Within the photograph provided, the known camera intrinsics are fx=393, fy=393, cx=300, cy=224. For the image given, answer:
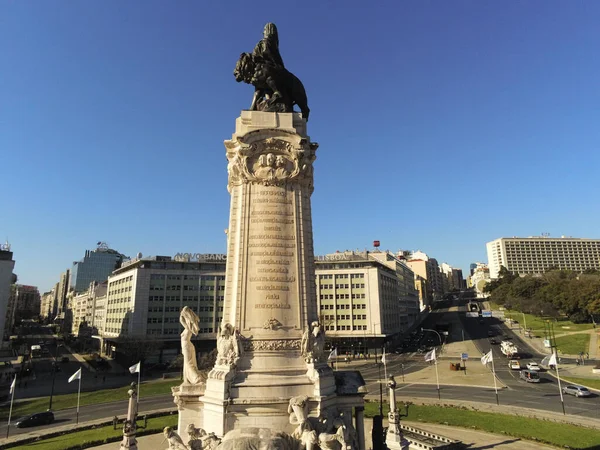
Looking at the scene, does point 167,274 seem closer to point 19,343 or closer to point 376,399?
point 376,399

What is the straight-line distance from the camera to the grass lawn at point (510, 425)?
26.2m

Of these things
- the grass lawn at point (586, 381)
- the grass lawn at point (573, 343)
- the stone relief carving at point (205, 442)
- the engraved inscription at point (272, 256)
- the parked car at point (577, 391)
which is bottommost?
the grass lawn at point (586, 381)

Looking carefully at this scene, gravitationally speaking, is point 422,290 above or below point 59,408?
above

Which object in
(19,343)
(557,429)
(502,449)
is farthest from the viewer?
(19,343)

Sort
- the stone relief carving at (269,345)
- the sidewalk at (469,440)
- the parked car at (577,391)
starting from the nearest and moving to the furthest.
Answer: the stone relief carving at (269,345) → the sidewalk at (469,440) → the parked car at (577,391)

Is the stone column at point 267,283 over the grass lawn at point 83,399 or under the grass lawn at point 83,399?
over

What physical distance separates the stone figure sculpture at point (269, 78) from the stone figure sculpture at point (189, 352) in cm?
1147

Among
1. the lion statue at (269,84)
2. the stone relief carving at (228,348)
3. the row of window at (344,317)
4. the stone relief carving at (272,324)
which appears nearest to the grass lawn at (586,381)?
the row of window at (344,317)

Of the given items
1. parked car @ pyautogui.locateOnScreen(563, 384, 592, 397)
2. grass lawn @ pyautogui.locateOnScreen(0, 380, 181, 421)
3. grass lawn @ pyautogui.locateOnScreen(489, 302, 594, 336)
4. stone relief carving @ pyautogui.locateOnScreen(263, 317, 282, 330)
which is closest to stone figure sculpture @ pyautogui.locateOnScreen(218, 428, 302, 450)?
stone relief carving @ pyautogui.locateOnScreen(263, 317, 282, 330)

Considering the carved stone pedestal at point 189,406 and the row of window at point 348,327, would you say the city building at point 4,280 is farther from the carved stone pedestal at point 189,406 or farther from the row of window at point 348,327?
the carved stone pedestal at point 189,406

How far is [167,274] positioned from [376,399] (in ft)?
182

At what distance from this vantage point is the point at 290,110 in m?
21.7

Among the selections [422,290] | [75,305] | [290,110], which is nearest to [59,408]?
[290,110]

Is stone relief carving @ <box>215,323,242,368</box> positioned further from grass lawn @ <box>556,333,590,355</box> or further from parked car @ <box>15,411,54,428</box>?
grass lawn @ <box>556,333,590,355</box>
